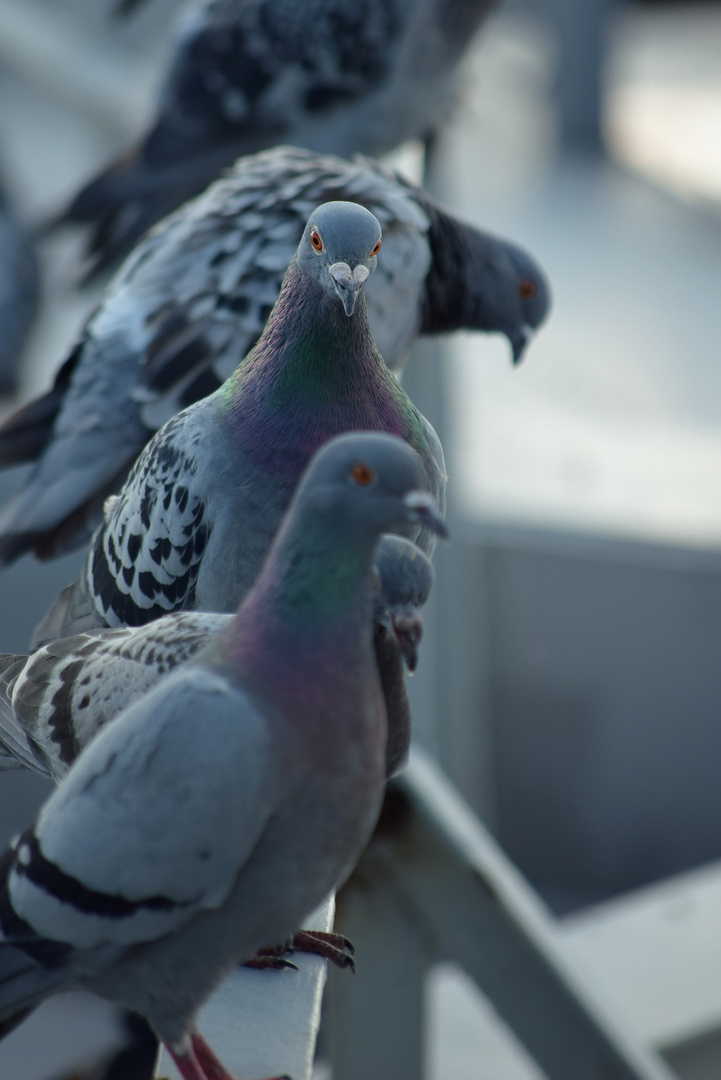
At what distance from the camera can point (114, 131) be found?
633cm

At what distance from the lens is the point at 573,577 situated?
18.0 ft

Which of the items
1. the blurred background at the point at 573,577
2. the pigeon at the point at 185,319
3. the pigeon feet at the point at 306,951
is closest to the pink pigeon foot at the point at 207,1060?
the pigeon feet at the point at 306,951

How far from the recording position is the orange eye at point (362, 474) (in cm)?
88

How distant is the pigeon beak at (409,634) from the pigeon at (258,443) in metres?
0.32

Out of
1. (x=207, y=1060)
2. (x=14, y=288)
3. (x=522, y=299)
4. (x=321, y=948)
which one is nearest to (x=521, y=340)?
(x=522, y=299)

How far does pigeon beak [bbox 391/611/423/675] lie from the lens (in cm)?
108

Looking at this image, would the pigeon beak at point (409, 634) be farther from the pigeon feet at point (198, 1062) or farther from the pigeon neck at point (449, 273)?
the pigeon neck at point (449, 273)

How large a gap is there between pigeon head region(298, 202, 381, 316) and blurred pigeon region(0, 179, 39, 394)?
3.91m

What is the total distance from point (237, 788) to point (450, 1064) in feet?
10.7

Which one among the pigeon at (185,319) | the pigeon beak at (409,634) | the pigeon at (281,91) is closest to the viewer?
the pigeon beak at (409,634)

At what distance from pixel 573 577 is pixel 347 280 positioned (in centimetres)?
435

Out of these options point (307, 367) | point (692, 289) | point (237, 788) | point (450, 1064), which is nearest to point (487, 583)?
point (450, 1064)

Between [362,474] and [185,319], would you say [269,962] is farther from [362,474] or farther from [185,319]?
[185,319]

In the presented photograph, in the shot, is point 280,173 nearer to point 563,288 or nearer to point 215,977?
point 215,977
